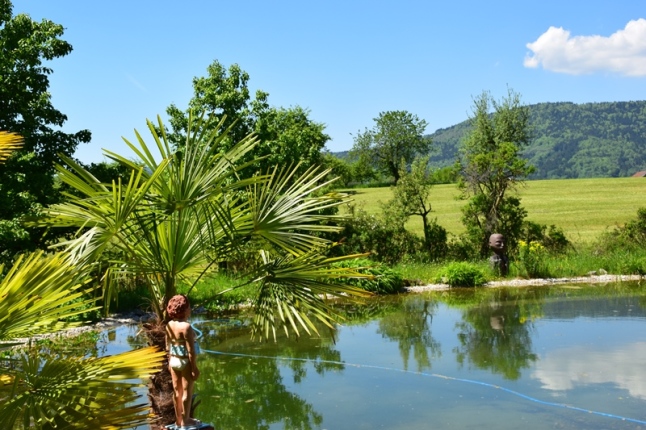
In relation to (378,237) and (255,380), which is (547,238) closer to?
(378,237)

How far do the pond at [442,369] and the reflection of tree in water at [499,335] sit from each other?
2cm

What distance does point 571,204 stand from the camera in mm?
45531

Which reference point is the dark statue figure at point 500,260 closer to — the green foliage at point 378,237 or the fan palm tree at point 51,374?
the green foliage at point 378,237

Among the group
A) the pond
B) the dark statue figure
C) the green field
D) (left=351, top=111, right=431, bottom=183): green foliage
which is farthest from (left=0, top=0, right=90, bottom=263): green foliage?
(left=351, top=111, right=431, bottom=183): green foliage

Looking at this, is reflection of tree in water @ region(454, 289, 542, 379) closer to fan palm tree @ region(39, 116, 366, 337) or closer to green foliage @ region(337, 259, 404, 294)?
green foliage @ region(337, 259, 404, 294)

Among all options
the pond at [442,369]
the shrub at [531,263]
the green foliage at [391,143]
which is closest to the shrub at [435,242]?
the shrub at [531,263]

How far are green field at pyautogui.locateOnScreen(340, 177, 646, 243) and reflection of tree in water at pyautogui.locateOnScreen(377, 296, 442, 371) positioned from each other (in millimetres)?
13327

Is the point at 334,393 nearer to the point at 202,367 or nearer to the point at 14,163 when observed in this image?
the point at 202,367

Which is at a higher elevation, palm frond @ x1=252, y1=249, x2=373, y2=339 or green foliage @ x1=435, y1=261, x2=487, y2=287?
palm frond @ x1=252, y1=249, x2=373, y2=339

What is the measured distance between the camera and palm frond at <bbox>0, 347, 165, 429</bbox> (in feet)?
13.5

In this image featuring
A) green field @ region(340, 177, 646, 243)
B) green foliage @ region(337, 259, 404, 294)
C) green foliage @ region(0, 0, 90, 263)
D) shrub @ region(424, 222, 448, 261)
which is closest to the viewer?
green foliage @ region(0, 0, 90, 263)

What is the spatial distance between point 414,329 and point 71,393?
1221 cm

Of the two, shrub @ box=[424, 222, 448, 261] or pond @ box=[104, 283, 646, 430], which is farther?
shrub @ box=[424, 222, 448, 261]

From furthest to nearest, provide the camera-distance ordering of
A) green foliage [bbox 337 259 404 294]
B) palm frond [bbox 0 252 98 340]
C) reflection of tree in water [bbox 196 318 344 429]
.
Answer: green foliage [bbox 337 259 404 294], reflection of tree in water [bbox 196 318 344 429], palm frond [bbox 0 252 98 340]
